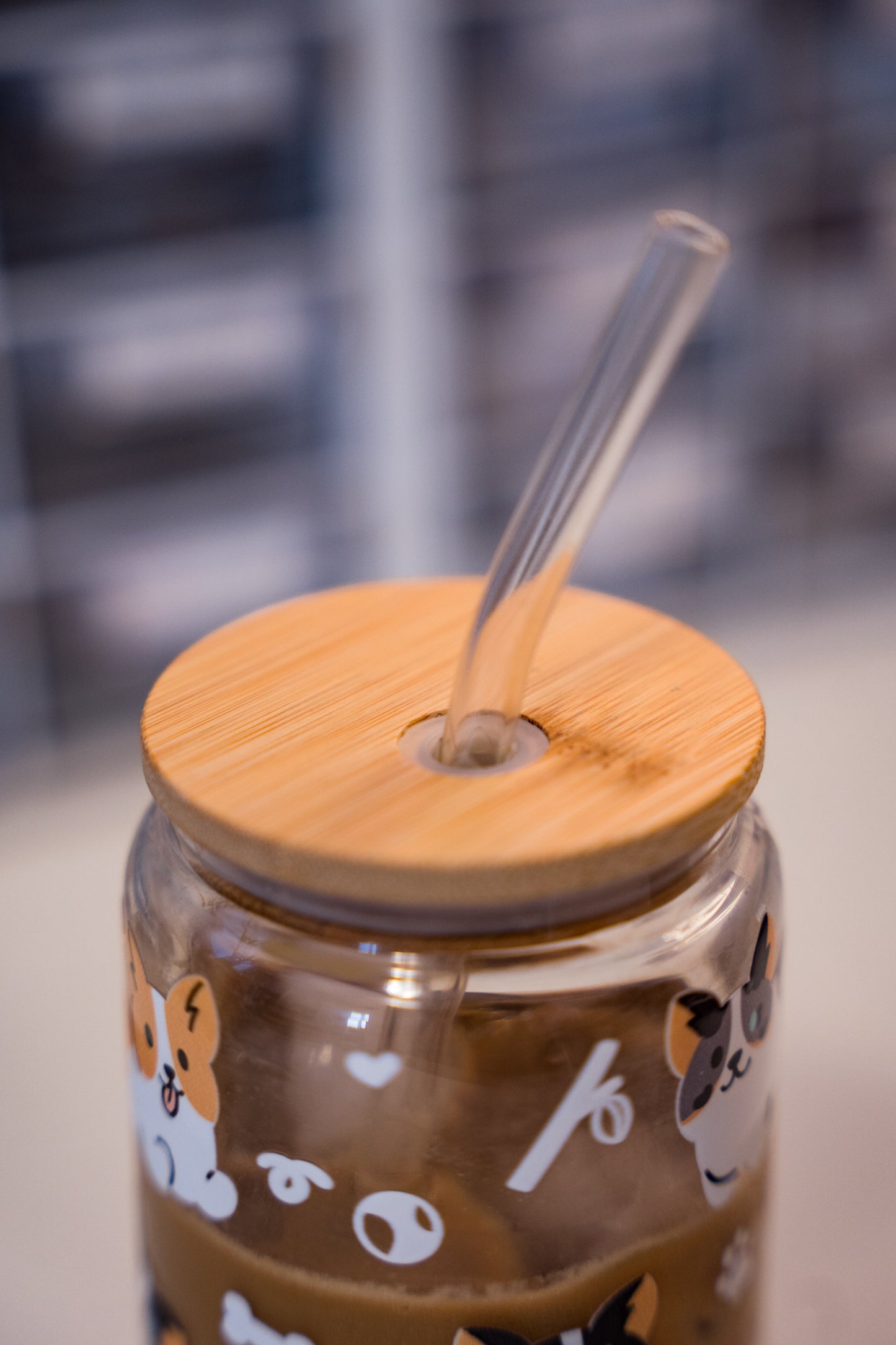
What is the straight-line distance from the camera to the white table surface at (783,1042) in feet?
1.66

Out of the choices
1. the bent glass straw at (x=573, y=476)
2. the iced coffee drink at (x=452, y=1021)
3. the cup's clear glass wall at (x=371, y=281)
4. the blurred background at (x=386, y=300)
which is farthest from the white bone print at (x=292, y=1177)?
the cup's clear glass wall at (x=371, y=281)

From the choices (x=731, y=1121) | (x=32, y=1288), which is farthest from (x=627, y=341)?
(x=32, y=1288)

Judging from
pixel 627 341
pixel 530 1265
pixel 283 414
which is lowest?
pixel 283 414

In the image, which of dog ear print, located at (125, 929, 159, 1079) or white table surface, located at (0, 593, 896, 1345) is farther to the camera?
white table surface, located at (0, 593, 896, 1345)

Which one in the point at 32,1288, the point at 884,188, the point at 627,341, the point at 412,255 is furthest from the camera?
the point at 884,188

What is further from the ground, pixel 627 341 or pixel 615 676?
pixel 627 341

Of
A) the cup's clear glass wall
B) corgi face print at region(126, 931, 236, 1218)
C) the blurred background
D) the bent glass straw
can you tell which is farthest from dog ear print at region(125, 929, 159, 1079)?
the cup's clear glass wall

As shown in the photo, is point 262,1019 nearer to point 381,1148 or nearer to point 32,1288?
point 381,1148

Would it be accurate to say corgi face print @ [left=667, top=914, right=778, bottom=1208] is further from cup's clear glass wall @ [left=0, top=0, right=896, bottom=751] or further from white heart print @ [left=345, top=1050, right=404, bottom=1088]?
cup's clear glass wall @ [left=0, top=0, right=896, bottom=751]

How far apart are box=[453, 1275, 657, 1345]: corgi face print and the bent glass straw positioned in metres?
0.15

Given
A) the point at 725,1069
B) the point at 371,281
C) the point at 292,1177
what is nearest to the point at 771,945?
the point at 725,1069

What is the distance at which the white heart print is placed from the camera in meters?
0.33

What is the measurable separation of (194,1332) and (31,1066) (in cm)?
23

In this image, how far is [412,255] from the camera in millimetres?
1903
